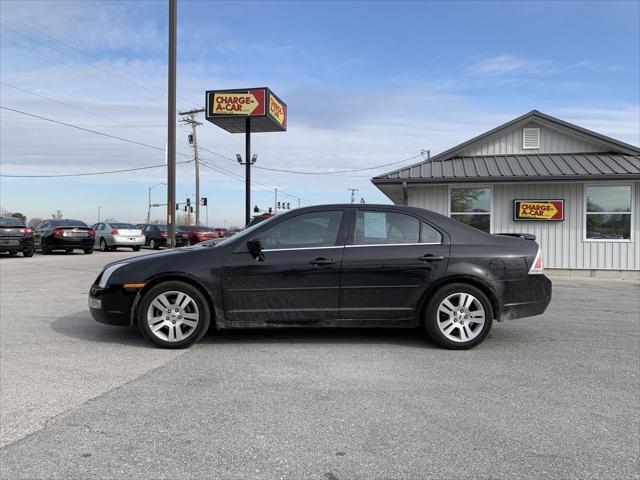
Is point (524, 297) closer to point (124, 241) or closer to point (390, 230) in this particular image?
point (390, 230)

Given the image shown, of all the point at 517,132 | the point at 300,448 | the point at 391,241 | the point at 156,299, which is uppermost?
the point at 517,132

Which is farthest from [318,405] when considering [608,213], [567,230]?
[608,213]

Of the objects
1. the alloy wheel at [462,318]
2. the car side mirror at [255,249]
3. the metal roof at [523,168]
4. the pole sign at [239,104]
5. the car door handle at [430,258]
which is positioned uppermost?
the pole sign at [239,104]

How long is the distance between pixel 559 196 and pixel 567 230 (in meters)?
0.93

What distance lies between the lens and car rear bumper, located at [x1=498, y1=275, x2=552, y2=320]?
5316 millimetres

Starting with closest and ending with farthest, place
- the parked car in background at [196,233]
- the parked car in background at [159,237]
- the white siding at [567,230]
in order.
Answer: the white siding at [567,230] → the parked car in background at [159,237] → the parked car in background at [196,233]

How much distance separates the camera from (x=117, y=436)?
3.11 meters

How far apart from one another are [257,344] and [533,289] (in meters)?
3.05

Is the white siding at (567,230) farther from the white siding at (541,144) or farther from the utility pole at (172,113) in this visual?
the utility pole at (172,113)

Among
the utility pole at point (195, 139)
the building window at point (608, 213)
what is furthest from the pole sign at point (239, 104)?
the utility pole at point (195, 139)

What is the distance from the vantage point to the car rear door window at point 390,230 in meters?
5.40

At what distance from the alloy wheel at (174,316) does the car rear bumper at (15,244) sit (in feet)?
50.5

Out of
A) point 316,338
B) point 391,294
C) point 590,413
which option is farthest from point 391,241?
point 590,413

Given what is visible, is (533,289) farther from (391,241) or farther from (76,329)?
(76,329)
